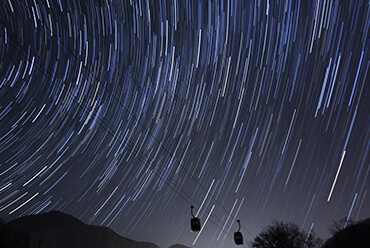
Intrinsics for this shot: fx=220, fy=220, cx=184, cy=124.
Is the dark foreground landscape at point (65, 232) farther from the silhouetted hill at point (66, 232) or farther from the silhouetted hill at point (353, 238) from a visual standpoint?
the silhouetted hill at point (353, 238)

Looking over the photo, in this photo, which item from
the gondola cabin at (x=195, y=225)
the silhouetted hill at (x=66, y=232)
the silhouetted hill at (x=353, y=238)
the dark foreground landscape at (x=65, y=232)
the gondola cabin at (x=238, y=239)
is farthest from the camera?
the silhouetted hill at (x=66, y=232)

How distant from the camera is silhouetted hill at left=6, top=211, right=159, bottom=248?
120000 mm

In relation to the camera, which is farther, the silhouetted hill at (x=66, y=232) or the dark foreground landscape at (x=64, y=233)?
the silhouetted hill at (x=66, y=232)

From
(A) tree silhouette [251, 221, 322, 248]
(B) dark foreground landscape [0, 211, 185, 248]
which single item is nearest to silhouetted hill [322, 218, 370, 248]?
(A) tree silhouette [251, 221, 322, 248]

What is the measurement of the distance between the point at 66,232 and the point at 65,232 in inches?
22.5

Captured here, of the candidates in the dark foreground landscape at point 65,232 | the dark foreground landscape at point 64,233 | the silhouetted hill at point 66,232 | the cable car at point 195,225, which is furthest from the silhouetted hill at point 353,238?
the silhouetted hill at point 66,232

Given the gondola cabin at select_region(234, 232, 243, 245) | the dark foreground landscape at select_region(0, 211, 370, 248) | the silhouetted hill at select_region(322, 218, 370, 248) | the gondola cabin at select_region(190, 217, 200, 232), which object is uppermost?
the silhouetted hill at select_region(322, 218, 370, 248)

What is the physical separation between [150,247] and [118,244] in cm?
2703

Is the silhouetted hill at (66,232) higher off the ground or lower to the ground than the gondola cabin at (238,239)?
lower

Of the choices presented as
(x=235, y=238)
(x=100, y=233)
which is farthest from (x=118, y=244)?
(x=235, y=238)

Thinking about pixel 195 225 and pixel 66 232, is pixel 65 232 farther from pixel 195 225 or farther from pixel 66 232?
pixel 195 225

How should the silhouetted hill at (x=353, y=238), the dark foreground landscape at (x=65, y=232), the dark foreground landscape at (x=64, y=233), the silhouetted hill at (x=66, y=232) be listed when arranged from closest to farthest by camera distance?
the silhouetted hill at (x=353, y=238) → the dark foreground landscape at (x=64, y=233) → the dark foreground landscape at (x=65, y=232) → the silhouetted hill at (x=66, y=232)

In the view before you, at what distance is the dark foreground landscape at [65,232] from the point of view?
118 meters

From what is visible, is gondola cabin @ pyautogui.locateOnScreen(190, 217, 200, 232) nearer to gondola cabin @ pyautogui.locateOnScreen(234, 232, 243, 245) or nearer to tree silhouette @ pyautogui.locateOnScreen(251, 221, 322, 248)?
gondola cabin @ pyautogui.locateOnScreen(234, 232, 243, 245)
